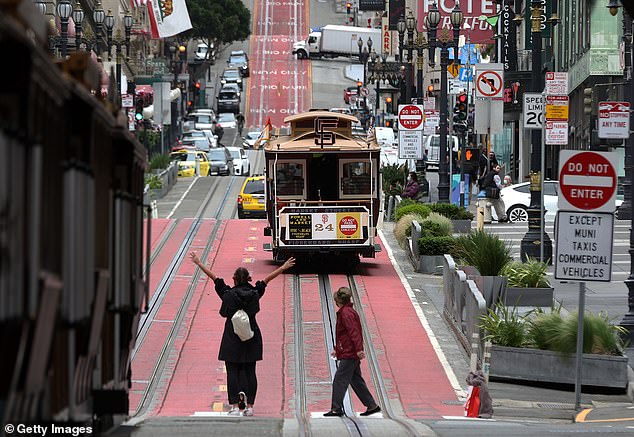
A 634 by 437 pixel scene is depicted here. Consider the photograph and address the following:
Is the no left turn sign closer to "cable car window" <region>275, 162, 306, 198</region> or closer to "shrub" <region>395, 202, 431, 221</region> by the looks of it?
"shrub" <region>395, 202, 431, 221</region>

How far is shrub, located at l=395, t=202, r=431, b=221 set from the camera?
35.4 m

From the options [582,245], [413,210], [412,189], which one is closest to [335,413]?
[582,245]

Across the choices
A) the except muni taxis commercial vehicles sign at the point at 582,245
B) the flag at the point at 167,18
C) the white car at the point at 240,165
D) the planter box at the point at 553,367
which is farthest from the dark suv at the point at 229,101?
the except muni taxis commercial vehicles sign at the point at 582,245

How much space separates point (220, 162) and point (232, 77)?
153 ft

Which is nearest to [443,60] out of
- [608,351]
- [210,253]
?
[210,253]

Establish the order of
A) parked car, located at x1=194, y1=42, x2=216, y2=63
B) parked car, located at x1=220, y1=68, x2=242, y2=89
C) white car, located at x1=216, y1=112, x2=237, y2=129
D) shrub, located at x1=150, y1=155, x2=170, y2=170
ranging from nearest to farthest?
shrub, located at x1=150, y1=155, x2=170, y2=170
white car, located at x1=216, y1=112, x2=237, y2=129
parked car, located at x1=220, y1=68, x2=242, y2=89
parked car, located at x1=194, y1=42, x2=216, y2=63

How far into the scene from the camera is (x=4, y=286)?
5.73 meters

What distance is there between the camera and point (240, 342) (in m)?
15.8

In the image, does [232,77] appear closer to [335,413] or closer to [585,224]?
[335,413]

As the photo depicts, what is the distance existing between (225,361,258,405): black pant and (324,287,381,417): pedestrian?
893 mm

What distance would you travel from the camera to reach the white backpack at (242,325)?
15.6 meters

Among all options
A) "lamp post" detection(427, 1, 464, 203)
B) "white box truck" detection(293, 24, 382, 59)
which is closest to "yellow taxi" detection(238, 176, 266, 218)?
"lamp post" detection(427, 1, 464, 203)

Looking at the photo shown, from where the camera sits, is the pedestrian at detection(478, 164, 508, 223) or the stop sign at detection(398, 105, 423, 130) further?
the stop sign at detection(398, 105, 423, 130)

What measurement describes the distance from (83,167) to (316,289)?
2069 cm
